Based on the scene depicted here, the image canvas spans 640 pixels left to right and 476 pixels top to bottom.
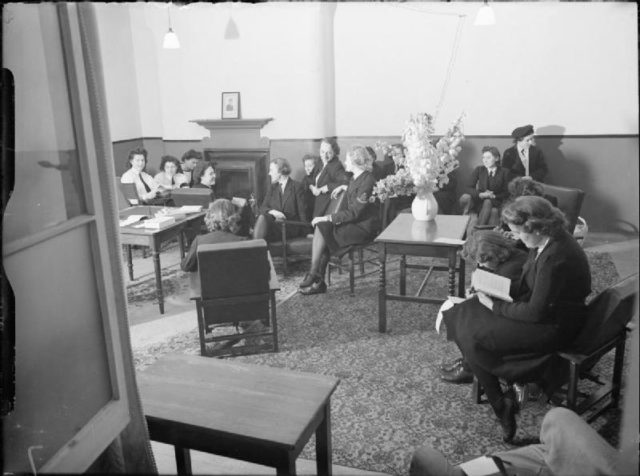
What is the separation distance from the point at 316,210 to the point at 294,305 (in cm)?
130

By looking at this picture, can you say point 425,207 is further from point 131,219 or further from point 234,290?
point 131,219

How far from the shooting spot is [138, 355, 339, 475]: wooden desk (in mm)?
1893

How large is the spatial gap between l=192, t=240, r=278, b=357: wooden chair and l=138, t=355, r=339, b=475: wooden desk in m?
1.28

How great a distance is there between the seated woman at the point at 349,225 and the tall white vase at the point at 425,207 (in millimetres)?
659

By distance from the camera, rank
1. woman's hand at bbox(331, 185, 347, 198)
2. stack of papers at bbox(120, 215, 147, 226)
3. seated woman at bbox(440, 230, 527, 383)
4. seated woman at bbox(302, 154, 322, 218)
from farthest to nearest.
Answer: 1. seated woman at bbox(302, 154, 322, 218)
2. woman's hand at bbox(331, 185, 347, 198)
3. stack of papers at bbox(120, 215, 147, 226)
4. seated woman at bbox(440, 230, 527, 383)

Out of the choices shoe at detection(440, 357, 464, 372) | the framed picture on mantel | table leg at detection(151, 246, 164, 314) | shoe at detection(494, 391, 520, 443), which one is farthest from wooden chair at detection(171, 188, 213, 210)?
shoe at detection(494, 391, 520, 443)

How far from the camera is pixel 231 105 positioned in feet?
25.5

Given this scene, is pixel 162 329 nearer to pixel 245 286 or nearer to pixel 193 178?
pixel 245 286

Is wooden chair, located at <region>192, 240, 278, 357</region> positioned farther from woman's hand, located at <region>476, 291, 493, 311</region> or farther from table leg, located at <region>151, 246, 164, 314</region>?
woman's hand, located at <region>476, 291, 493, 311</region>

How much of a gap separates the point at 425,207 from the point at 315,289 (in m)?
1.32

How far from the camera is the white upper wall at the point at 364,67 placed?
6426 mm

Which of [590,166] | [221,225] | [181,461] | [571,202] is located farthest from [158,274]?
[590,166]

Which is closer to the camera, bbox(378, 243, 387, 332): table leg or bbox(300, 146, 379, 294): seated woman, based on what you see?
bbox(378, 243, 387, 332): table leg

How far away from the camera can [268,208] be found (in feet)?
18.9
